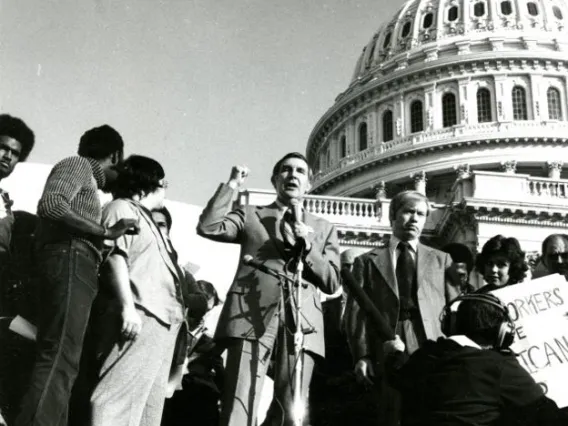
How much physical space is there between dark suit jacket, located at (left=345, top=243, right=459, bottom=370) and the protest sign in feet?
1.56

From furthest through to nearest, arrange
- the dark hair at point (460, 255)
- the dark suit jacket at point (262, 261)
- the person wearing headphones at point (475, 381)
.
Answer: the dark hair at point (460, 255) → the dark suit jacket at point (262, 261) → the person wearing headphones at point (475, 381)

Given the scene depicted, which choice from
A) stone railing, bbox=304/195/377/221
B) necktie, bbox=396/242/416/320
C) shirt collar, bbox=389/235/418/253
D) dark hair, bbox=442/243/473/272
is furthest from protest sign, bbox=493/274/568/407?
stone railing, bbox=304/195/377/221

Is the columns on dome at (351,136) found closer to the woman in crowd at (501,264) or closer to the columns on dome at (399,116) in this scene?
the columns on dome at (399,116)

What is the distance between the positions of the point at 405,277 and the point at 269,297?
104cm

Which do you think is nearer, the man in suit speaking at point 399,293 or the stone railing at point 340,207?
the man in suit speaking at point 399,293

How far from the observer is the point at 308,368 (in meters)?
4.21

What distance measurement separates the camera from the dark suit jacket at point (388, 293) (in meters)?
4.66

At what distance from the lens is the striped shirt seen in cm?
377

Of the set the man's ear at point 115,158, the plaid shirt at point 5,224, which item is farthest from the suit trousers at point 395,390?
the plaid shirt at point 5,224

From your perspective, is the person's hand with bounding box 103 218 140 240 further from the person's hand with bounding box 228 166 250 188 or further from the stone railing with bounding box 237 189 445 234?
the stone railing with bounding box 237 189 445 234

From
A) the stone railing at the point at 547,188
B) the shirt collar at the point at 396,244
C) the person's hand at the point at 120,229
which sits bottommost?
the person's hand at the point at 120,229

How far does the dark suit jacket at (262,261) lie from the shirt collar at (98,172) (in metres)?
0.60

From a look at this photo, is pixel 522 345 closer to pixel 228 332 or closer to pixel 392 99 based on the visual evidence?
pixel 228 332

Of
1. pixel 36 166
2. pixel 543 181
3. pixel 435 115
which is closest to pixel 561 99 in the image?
pixel 435 115
